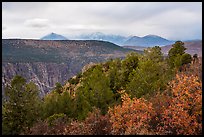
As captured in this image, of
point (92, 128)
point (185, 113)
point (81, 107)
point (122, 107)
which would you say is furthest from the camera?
point (81, 107)

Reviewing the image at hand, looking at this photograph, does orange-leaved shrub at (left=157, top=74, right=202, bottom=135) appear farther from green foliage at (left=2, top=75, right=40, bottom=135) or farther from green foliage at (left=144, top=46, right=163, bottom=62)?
green foliage at (left=144, top=46, right=163, bottom=62)

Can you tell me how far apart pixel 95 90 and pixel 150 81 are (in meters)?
6.88

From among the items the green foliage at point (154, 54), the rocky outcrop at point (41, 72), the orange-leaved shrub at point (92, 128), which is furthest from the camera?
the rocky outcrop at point (41, 72)

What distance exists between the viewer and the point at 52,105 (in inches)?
1496

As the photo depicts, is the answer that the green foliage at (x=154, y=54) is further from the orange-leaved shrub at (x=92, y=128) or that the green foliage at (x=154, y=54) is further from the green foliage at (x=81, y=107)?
the orange-leaved shrub at (x=92, y=128)

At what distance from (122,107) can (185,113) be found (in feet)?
17.4

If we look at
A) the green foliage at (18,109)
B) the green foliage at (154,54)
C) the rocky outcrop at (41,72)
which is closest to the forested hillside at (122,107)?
the green foliage at (18,109)

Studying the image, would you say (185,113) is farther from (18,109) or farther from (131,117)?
(18,109)

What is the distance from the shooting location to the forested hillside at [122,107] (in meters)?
20.3

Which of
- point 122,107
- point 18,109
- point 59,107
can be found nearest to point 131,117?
point 122,107

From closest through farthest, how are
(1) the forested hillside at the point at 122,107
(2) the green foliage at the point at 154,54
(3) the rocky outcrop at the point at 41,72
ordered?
(1) the forested hillside at the point at 122,107 → (2) the green foliage at the point at 154,54 → (3) the rocky outcrop at the point at 41,72

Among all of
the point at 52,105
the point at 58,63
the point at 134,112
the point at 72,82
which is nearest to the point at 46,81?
the point at 58,63

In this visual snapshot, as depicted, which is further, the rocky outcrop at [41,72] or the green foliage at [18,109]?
the rocky outcrop at [41,72]

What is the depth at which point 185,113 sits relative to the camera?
19734 millimetres
